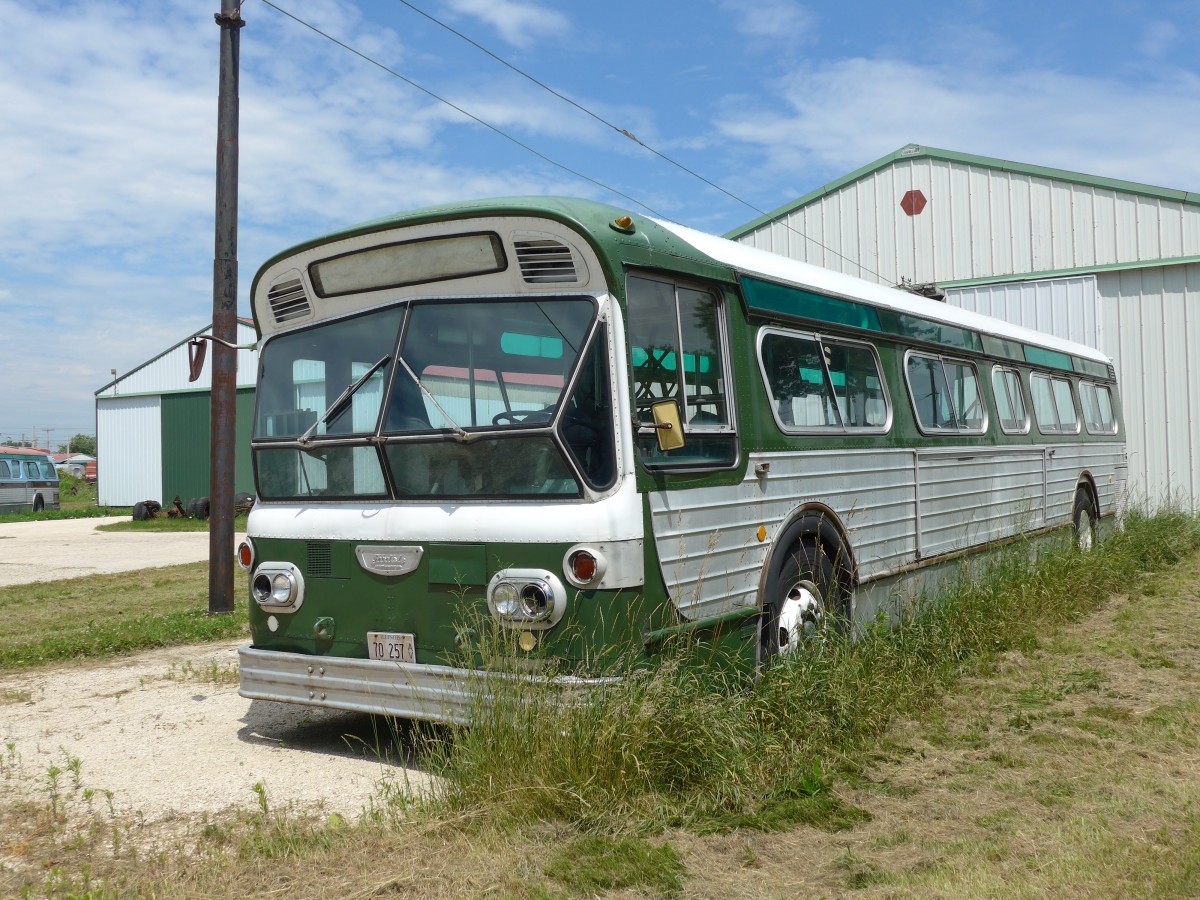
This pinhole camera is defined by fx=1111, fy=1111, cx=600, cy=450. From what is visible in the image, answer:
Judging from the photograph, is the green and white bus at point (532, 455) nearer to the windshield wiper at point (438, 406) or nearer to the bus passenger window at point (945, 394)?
the windshield wiper at point (438, 406)

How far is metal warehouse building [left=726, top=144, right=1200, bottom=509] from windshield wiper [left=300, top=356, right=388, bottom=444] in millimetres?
12070

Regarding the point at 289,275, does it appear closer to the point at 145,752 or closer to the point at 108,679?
the point at 145,752

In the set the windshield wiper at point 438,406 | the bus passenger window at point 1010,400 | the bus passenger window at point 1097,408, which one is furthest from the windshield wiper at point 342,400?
the bus passenger window at point 1097,408

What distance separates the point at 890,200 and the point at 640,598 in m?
15.5

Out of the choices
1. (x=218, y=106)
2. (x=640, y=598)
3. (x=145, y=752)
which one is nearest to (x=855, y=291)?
A: (x=640, y=598)

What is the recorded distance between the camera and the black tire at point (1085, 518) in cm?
1180

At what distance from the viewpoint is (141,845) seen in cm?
418

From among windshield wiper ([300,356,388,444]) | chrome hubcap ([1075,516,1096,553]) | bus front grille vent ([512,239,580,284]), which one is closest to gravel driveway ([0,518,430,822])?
windshield wiper ([300,356,388,444])

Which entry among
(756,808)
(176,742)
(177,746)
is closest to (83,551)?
(176,742)

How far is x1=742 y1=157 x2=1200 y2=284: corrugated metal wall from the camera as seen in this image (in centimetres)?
1662

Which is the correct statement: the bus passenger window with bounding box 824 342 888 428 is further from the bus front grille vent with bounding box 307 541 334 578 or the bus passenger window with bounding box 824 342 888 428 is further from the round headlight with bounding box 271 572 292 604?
the round headlight with bounding box 271 572 292 604

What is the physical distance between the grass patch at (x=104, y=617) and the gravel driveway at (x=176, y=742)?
0.37 meters

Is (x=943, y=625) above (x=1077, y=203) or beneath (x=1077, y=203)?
beneath

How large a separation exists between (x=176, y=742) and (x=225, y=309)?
5715 millimetres
